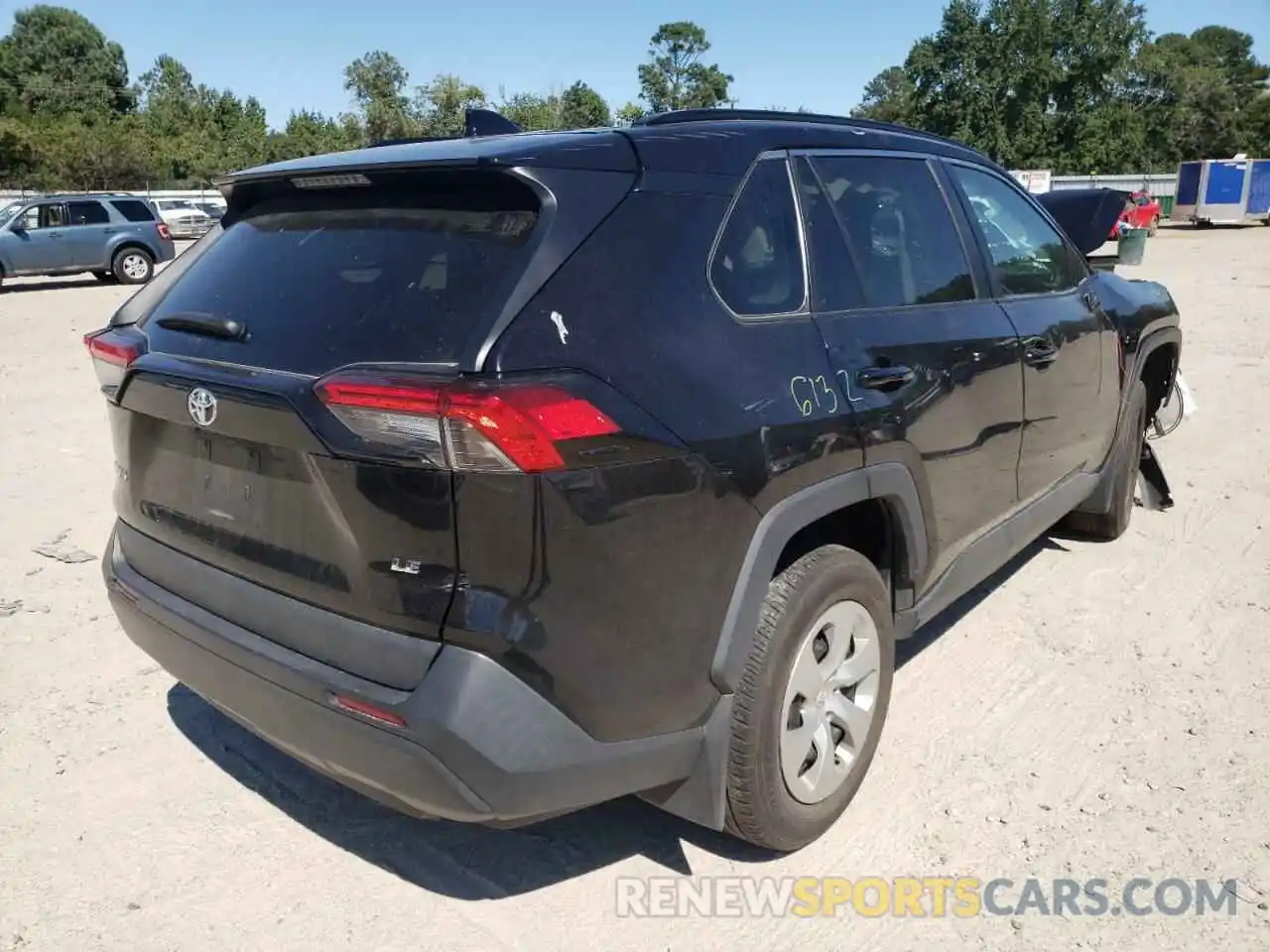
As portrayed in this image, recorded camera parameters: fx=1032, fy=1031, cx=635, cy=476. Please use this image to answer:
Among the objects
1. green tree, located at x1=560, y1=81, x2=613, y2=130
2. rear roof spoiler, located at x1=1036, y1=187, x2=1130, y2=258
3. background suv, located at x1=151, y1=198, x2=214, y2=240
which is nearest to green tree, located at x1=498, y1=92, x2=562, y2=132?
green tree, located at x1=560, y1=81, x2=613, y2=130

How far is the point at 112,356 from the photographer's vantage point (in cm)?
280

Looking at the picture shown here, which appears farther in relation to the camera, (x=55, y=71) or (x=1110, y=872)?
(x=55, y=71)

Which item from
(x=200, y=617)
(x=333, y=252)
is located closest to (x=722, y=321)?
(x=333, y=252)

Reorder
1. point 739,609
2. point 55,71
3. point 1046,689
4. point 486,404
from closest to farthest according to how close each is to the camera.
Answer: point 486,404
point 739,609
point 1046,689
point 55,71

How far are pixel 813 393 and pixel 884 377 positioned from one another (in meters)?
0.37

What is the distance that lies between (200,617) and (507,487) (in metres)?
1.06

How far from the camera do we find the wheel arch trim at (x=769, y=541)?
2.40 metres

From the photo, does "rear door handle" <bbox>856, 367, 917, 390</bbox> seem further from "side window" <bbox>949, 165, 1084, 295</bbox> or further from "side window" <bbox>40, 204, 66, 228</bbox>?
"side window" <bbox>40, 204, 66, 228</bbox>

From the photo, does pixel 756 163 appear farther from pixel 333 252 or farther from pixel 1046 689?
pixel 1046 689

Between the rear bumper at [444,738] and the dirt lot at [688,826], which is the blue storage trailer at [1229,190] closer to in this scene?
the dirt lot at [688,826]

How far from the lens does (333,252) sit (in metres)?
2.49

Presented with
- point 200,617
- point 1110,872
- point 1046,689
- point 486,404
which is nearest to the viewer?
point 486,404

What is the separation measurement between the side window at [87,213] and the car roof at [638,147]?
19.8 m

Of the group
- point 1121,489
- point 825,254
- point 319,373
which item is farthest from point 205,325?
point 1121,489
